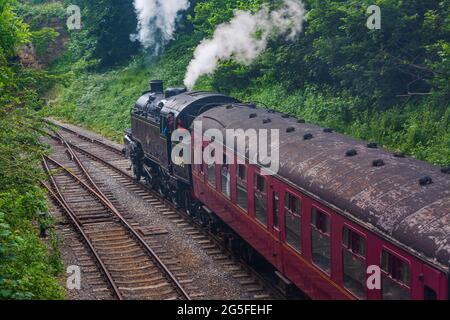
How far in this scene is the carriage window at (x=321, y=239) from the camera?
952 cm

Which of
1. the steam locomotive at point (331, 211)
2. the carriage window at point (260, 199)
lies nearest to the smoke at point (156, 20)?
the steam locomotive at point (331, 211)

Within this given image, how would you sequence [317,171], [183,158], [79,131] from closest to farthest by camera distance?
1. [317,171]
2. [183,158]
3. [79,131]

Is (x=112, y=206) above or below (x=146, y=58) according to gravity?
below

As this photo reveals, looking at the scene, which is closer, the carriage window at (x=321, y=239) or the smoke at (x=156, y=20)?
the carriage window at (x=321, y=239)

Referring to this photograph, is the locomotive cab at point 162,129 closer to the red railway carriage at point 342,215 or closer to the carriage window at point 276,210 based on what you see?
the red railway carriage at point 342,215

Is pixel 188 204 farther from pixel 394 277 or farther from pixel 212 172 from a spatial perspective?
pixel 394 277

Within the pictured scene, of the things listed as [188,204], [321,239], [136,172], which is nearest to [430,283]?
[321,239]

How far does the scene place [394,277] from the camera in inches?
304

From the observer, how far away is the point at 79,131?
1390 inches

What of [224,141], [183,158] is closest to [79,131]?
[183,158]

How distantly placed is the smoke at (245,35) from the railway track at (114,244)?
6375 millimetres

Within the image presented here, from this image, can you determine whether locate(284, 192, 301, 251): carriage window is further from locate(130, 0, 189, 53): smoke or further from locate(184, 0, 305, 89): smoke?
locate(130, 0, 189, 53): smoke

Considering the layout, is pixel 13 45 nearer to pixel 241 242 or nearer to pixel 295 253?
pixel 241 242

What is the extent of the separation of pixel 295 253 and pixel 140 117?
1223 cm
